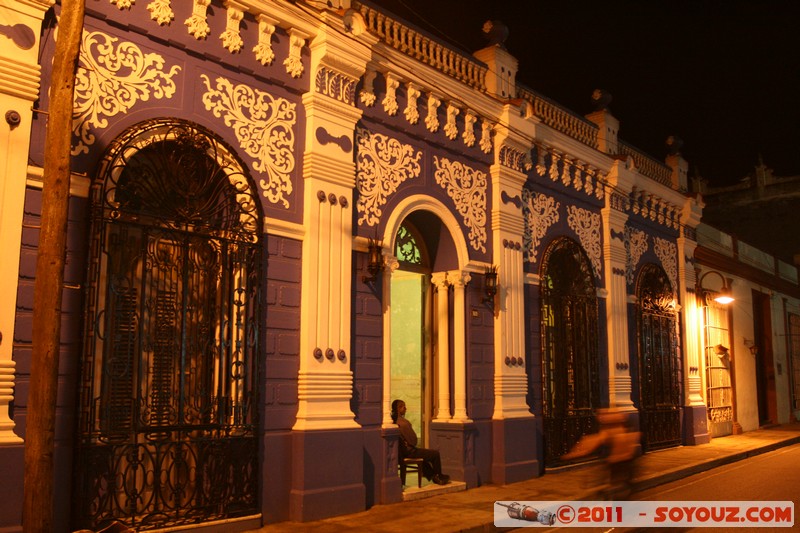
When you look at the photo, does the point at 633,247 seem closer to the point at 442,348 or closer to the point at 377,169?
the point at 442,348

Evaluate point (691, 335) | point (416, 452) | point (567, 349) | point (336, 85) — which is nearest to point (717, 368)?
point (691, 335)

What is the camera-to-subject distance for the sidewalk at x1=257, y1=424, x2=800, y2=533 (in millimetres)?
8164

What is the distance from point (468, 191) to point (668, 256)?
8176 mm

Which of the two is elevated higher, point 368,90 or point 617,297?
point 368,90

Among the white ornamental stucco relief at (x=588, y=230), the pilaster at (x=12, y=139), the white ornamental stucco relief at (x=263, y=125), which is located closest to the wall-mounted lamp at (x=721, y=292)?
the white ornamental stucco relief at (x=588, y=230)

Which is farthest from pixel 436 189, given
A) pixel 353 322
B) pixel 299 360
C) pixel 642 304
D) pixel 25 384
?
pixel 642 304

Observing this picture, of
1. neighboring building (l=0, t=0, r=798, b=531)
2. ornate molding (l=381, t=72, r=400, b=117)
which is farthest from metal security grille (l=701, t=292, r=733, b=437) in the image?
ornate molding (l=381, t=72, r=400, b=117)

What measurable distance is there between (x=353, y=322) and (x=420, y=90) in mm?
3577

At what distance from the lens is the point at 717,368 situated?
65.2 feet

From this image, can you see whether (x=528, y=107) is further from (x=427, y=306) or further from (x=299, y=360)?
(x=299, y=360)

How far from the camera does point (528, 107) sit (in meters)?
12.6

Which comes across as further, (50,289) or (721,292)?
(721,292)

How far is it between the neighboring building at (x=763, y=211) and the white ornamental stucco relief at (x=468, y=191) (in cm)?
2360

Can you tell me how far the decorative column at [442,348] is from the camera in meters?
11.2
